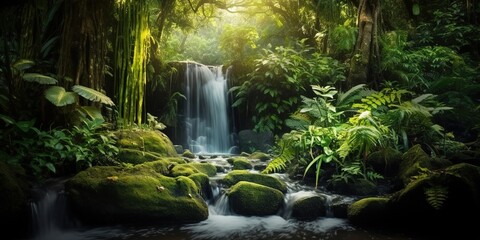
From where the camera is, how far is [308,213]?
4215 millimetres

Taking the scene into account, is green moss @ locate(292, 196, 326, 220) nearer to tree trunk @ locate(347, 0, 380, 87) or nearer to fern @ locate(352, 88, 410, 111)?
fern @ locate(352, 88, 410, 111)

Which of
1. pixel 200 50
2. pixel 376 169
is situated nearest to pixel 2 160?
pixel 376 169

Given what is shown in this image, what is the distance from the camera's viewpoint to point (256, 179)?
4.95 m

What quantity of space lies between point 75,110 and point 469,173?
5.40 m

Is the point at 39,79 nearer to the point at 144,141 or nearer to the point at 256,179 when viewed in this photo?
the point at 144,141

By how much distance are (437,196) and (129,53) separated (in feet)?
16.5

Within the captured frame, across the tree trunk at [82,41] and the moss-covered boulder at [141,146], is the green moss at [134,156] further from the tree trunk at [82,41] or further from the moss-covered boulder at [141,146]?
the tree trunk at [82,41]

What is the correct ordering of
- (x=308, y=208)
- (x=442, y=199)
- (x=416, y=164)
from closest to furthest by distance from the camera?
(x=442, y=199), (x=308, y=208), (x=416, y=164)

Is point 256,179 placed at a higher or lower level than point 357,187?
higher

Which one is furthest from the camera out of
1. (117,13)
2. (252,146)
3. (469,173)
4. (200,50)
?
(200,50)

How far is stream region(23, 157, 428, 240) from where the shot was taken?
3486mm

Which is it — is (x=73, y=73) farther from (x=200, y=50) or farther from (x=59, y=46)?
(x=200, y=50)

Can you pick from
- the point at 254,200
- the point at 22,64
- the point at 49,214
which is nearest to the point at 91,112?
the point at 22,64

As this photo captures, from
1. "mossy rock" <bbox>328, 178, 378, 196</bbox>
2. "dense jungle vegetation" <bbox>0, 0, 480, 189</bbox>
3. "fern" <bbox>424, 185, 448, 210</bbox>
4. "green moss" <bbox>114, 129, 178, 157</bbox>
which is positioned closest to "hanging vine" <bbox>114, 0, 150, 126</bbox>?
"dense jungle vegetation" <bbox>0, 0, 480, 189</bbox>
